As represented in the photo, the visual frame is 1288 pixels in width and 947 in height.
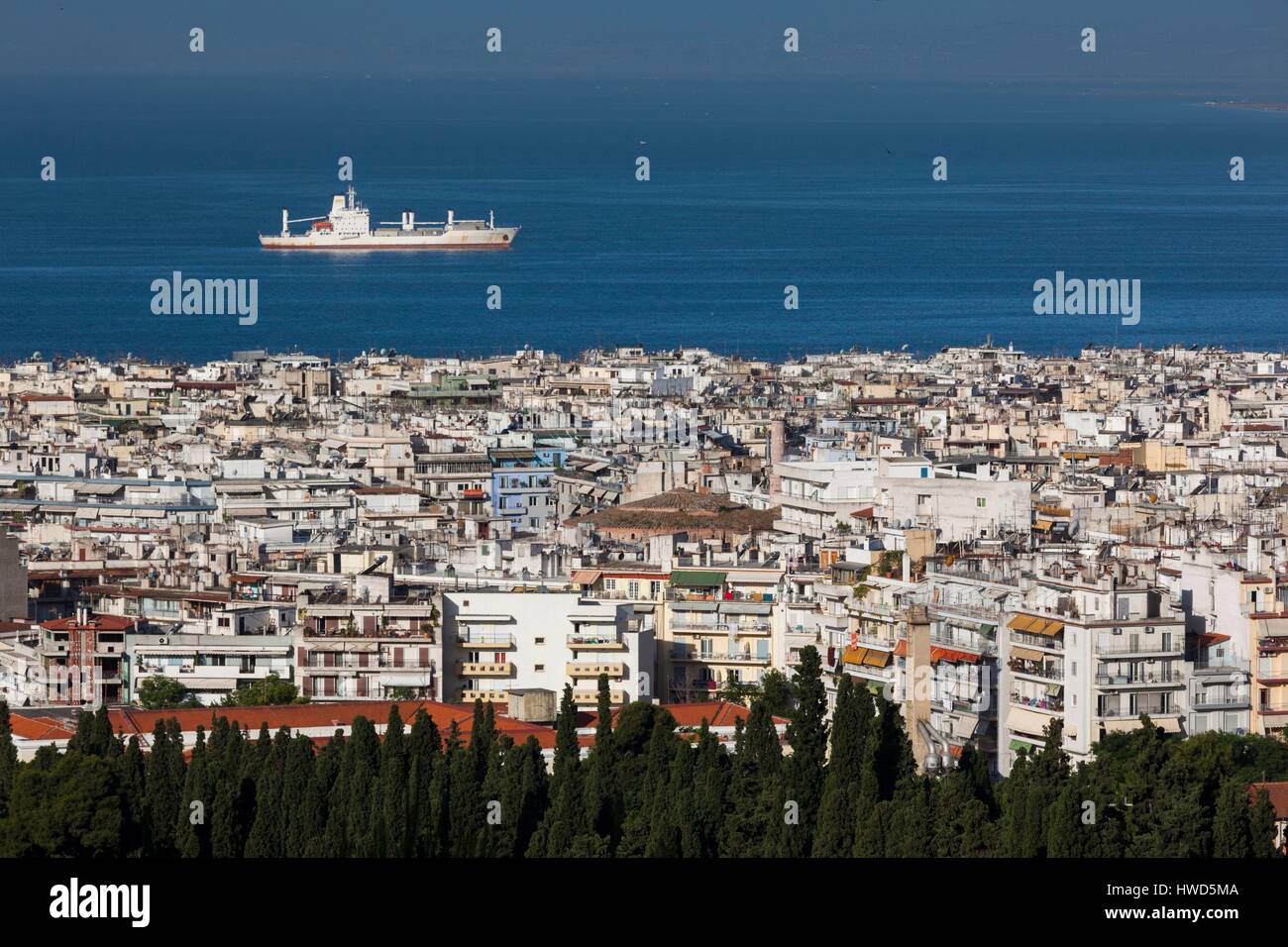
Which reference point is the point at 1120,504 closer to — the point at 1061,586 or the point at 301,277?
the point at 1061,586

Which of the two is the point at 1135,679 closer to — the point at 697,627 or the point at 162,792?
the point at 697,627

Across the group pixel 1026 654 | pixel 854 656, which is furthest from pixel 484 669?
pixel 1026 654

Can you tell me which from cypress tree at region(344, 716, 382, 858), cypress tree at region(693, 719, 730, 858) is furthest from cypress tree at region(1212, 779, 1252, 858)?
cypress tree at region(344, 716, 382, 858)

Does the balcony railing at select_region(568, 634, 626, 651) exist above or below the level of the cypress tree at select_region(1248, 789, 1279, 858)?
above

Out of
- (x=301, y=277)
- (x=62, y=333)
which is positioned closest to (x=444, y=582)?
(x=62, y=333)

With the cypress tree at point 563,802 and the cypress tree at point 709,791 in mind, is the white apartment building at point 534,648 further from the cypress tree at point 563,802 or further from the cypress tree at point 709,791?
the cypress tree at point 709,791

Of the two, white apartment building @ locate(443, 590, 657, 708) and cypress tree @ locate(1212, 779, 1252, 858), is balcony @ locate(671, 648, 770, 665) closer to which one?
white apartment building @ locate(443, 590, 657, 708)

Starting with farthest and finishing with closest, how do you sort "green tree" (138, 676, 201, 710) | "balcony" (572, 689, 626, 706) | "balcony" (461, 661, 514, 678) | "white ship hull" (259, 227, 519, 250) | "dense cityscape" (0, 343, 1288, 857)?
"white ship hull" (259, 227, 519, 250) → "balcony" (461, 661, 514, 678) → "balcony" (572, 689, 626, 706) → "green tree" (138, 676, 201, 710) → "dense cityscape" (0, 343, 1288, 857)
